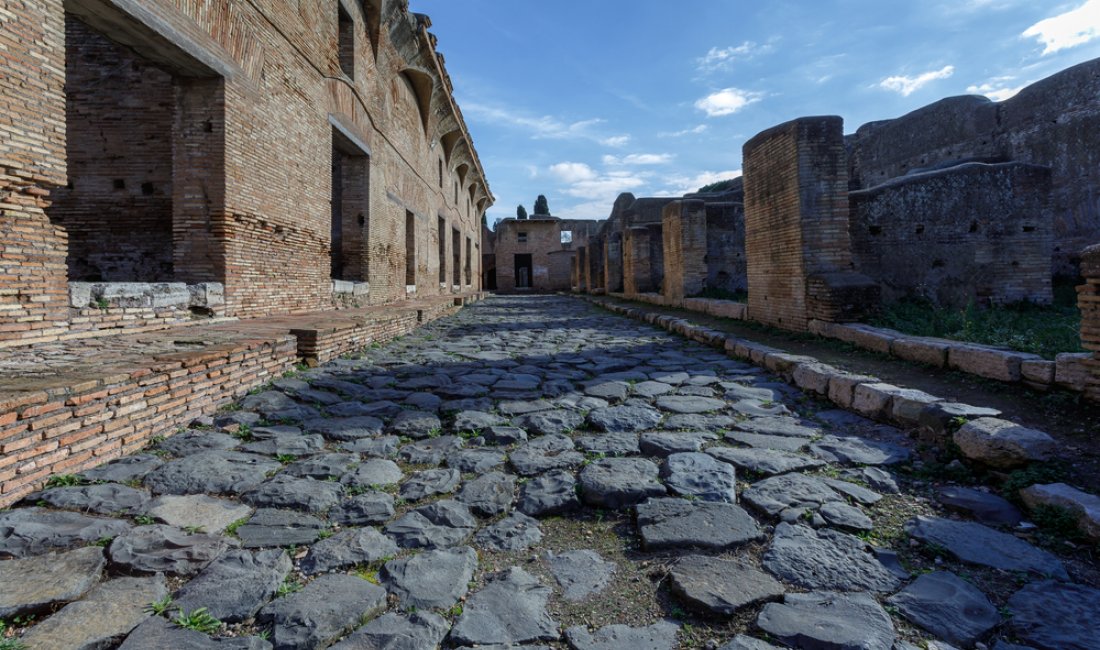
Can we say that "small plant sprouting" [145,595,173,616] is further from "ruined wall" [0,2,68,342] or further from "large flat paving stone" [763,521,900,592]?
"ruined wall" [0,2,68,342]

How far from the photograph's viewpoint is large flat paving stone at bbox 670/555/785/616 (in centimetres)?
150

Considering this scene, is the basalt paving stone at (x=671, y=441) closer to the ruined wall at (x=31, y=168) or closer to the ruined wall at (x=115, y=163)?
the ruined wall at (x=31, y=168)

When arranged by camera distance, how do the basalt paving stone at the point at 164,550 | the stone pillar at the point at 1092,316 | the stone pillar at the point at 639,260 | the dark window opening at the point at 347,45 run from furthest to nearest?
the stone pillar at the point at 639,260 → the dark window opening at the point at 347,45 → the stone pillar at the point at 1092,316 → the basalt paving stone at the point at 164,550

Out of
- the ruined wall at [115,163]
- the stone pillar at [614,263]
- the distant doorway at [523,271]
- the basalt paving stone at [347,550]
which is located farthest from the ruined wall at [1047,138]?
the distant doorway at [523,271]

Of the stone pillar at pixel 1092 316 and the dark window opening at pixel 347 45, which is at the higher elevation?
the dark window opening at pixel 347 45

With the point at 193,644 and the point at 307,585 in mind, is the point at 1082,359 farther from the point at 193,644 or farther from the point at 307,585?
the point at 193,644

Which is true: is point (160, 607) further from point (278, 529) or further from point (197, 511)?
point (197, 511)

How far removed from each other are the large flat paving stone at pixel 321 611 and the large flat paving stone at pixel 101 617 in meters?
0.32

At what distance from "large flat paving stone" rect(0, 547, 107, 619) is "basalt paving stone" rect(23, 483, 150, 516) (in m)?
0.37

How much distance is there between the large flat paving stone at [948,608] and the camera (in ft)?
4.57

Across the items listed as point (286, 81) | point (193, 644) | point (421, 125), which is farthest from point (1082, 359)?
point (421, 125)

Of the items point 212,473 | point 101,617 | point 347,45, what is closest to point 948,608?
point 101,617

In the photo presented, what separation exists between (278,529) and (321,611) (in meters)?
0.61

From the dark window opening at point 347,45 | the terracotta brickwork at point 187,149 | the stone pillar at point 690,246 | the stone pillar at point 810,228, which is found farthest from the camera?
the stone pillar at point 690,246
